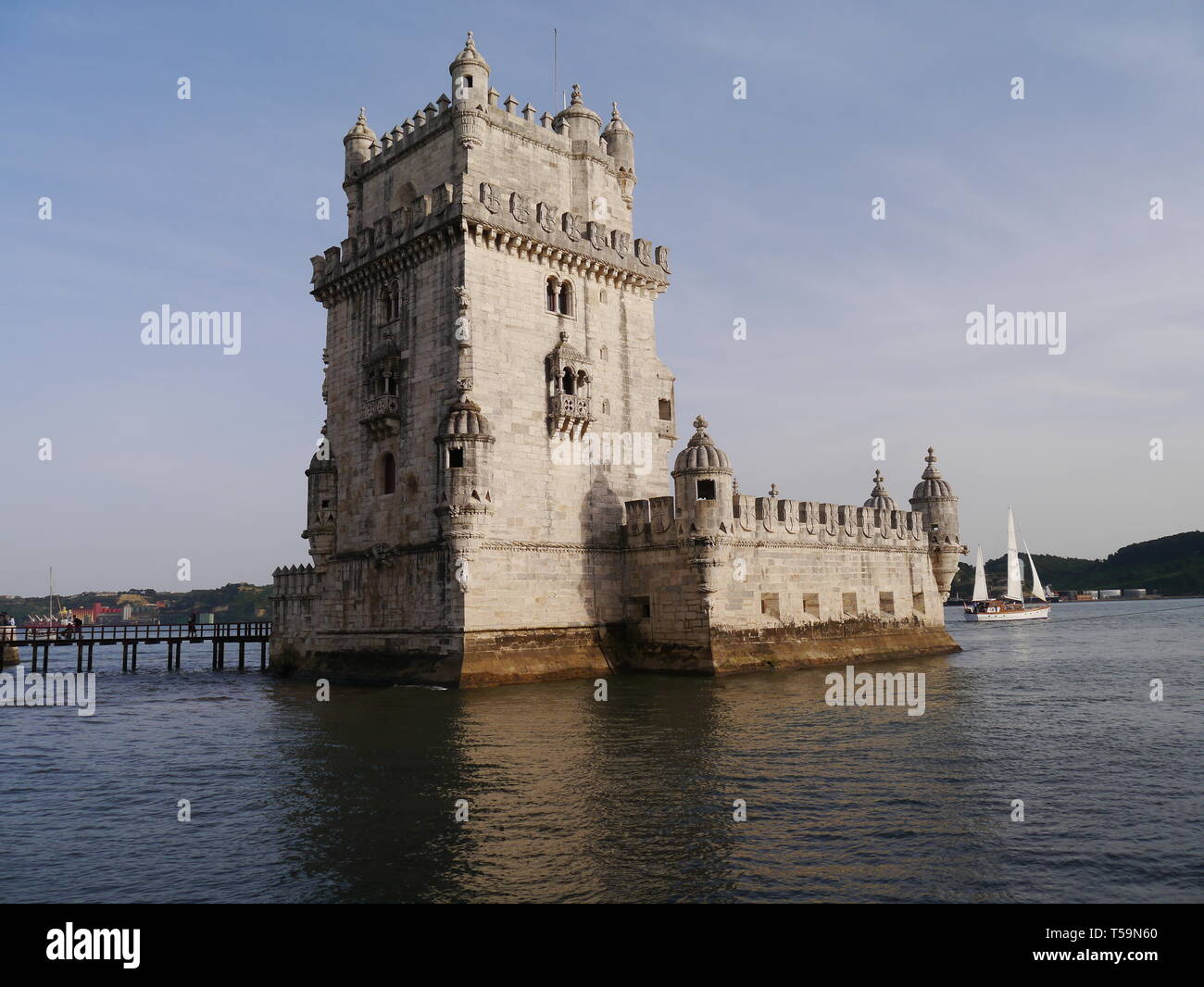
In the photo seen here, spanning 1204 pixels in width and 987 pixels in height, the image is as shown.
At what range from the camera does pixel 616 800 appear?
1384cm

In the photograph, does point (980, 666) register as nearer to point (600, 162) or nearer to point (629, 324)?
point (629, 324)

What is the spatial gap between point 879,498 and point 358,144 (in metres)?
31.7

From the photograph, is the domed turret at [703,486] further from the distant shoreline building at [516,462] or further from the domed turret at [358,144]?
the domed turret at [358,144]

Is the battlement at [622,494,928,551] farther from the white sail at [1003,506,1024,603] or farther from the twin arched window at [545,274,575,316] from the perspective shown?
the white sail at [1003,506,1024,603]

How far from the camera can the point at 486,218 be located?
3175 centimetres

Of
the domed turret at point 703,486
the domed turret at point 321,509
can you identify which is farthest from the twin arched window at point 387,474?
the domed turret at point 703,486

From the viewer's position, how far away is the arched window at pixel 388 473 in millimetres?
34188

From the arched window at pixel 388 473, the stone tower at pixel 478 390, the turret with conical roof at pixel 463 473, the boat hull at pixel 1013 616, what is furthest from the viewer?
the boat hull at pixel 1013 616

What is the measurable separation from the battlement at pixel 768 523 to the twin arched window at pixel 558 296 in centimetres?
821

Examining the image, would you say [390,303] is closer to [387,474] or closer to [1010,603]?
[387,474]

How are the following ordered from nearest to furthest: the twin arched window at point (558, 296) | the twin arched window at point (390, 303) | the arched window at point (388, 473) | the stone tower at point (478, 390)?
the stone tower at point (478, 390)
the arched window at point (388, 473)
the twin arched window at point (558, 296)
the twin arched window at point (390, 303)

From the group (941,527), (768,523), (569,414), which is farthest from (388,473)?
(941,527)

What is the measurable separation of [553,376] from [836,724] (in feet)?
58.0
